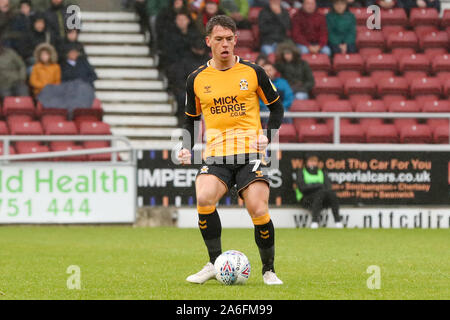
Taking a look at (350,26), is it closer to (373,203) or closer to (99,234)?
(373,203)

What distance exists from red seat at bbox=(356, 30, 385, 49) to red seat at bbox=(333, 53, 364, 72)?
76cm

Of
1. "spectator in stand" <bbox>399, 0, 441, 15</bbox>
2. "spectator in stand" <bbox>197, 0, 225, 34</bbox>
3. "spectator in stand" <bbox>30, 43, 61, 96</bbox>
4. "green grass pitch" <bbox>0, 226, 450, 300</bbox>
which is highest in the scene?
"spectator in stand" <bbox>399, 0, 441, 15</bbox>

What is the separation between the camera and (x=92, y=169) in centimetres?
1631

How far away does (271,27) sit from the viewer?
19.7 metres

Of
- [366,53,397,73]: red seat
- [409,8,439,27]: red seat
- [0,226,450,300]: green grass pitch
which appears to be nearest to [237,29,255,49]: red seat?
[366,53,397,73]: red seat

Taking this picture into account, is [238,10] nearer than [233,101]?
No

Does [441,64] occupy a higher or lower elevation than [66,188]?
higher

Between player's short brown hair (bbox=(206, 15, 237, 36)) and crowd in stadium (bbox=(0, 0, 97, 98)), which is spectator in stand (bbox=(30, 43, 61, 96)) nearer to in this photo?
crowd in stadium (bbox=(0, 0, 97, 98))

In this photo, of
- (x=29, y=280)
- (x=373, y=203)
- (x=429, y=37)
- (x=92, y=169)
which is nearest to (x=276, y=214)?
(x=373, y=203)

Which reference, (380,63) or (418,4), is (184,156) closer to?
(380,63)

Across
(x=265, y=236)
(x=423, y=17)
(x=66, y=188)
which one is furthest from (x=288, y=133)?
(x=265, y=236)

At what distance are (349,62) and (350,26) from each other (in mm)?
776

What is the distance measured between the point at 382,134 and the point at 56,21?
655 centimetres

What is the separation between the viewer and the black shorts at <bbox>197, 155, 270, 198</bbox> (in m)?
8.17
